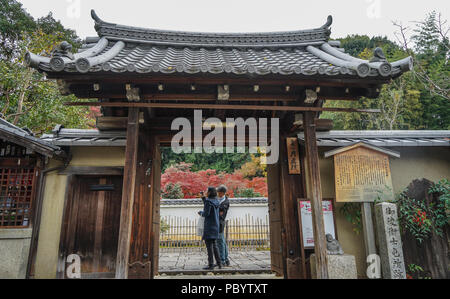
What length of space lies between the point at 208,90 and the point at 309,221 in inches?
141

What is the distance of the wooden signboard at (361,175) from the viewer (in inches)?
234

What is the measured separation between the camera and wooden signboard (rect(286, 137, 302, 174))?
659 cm

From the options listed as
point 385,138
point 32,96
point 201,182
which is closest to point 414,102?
point 385,138

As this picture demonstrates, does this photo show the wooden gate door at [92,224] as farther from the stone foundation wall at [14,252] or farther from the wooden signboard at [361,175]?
the wooden signboard at [361,175]

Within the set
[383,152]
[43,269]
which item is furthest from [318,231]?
[43,269]

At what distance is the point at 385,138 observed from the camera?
7332 mm

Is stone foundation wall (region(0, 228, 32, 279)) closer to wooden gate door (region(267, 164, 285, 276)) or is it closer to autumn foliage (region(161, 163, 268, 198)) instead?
wooden gate door (region(267, 164, 285, 276))

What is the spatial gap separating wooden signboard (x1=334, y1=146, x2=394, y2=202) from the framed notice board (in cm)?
49

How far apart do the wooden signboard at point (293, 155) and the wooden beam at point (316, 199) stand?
5.50 feet

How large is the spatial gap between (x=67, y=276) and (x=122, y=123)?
11.4 ft

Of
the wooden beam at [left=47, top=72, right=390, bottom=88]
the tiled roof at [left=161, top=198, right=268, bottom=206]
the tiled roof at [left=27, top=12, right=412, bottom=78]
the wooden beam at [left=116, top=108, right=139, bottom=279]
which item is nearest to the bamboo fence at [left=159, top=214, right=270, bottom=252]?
the tiled roof at [left=161, top=198, right=268, bottom=206]

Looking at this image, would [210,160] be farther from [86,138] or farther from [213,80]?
[213,80]
